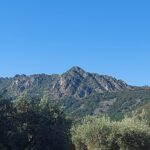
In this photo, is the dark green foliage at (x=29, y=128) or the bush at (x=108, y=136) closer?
the dark green foliage at (x=29, y=128)

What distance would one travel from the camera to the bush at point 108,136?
59719mm

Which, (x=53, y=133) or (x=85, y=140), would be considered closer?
(x=53, y=133)

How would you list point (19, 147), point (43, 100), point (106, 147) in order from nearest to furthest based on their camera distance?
point (19, 147)
point (43, 100)
point (106, 147)

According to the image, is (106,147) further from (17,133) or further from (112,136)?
(17,133)

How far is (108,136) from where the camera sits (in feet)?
196

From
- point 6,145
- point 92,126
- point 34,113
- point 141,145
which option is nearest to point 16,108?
point 34,113

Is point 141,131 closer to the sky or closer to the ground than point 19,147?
closer to the sky

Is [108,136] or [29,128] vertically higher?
[108,136]

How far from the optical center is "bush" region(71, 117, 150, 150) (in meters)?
59.7

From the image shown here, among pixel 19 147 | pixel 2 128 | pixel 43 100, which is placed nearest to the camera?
pixel 2 128

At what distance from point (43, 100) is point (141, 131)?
2170 centimetres

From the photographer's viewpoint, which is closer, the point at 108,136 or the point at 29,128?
the point at 29,128

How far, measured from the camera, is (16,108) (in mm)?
41500

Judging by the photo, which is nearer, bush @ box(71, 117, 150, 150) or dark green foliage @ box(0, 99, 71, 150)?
dark green foliage @ box(0, 99, 71, 150)
